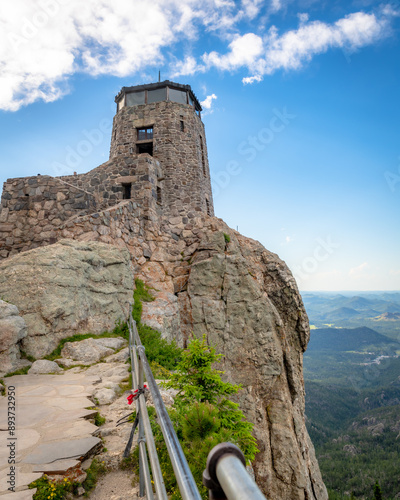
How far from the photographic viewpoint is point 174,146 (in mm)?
23766

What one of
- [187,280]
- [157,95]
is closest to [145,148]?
[157,95]

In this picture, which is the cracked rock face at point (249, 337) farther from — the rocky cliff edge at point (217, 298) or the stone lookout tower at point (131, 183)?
the stone lookout tower at point (131, 183)

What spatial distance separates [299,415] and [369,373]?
219928mm

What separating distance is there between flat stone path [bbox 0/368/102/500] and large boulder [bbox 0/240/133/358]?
151cm

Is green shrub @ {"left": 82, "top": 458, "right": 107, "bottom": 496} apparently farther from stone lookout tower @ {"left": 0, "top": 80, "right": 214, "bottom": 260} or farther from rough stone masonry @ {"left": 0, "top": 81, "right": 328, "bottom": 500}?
stone lookout tower @ {"left": 0, "top": 80, "right": 214, "bottom": 260}

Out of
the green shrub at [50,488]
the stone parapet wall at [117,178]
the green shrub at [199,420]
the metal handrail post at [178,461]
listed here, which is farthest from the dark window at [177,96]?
the metal handrail post at [178,461]

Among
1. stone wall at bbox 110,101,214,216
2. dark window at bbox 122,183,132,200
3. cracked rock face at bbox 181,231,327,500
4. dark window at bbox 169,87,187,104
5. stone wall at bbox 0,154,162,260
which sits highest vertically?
dark window at bbox 169,87,187,104

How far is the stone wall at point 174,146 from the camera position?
75.2ft

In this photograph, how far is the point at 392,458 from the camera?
85562 millimetres

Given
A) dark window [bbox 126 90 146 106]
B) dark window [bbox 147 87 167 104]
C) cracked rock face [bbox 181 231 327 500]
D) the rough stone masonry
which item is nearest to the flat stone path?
the rough stone masonry

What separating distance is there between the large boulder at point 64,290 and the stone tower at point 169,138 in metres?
13.0

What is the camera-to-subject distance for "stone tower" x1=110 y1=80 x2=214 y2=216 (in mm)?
22969

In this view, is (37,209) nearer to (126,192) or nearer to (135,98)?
(126,192)

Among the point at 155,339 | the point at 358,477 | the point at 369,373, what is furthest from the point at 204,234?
the point at 369,373
